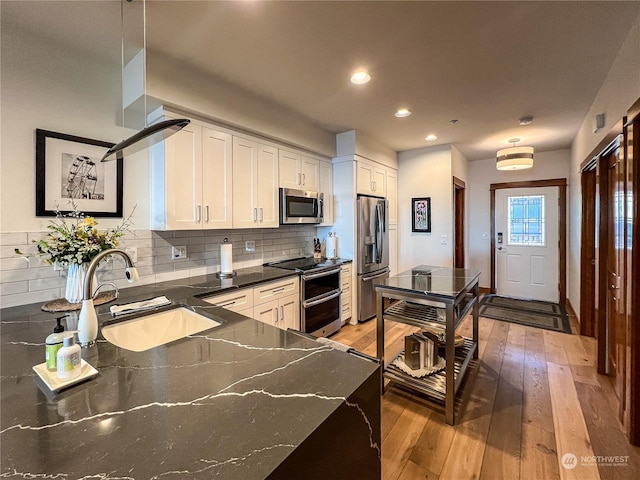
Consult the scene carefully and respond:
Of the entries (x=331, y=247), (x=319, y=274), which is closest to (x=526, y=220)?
(x=331, y=247)

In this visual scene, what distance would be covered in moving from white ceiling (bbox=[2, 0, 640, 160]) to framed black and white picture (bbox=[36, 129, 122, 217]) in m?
0.68

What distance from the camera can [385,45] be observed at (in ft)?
6.56

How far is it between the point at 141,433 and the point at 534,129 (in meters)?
4.88

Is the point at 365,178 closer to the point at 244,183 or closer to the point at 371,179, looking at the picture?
the point at 371,179

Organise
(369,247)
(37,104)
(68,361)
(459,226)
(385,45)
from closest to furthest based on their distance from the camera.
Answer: (68,361)
(37,104)
(385,45)
(369,247)
(459,226)

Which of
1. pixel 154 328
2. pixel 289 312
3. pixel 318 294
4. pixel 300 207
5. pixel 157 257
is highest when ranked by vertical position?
pixel 300 207

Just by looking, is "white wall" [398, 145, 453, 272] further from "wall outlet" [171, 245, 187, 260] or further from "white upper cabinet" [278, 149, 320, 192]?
"wall outlet" [171, 245, 187, 260]

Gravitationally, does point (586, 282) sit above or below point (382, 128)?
below

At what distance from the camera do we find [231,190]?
2.71m

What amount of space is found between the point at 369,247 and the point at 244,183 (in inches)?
77.0

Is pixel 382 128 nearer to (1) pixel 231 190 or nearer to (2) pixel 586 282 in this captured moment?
(1) pixel 231 190

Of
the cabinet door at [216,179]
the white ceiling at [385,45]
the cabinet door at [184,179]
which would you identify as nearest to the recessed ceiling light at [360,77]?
the white ceiling at [385,45]

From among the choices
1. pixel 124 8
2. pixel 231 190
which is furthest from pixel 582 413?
pixel 124 8

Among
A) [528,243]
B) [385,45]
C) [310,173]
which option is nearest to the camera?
[385,45]
